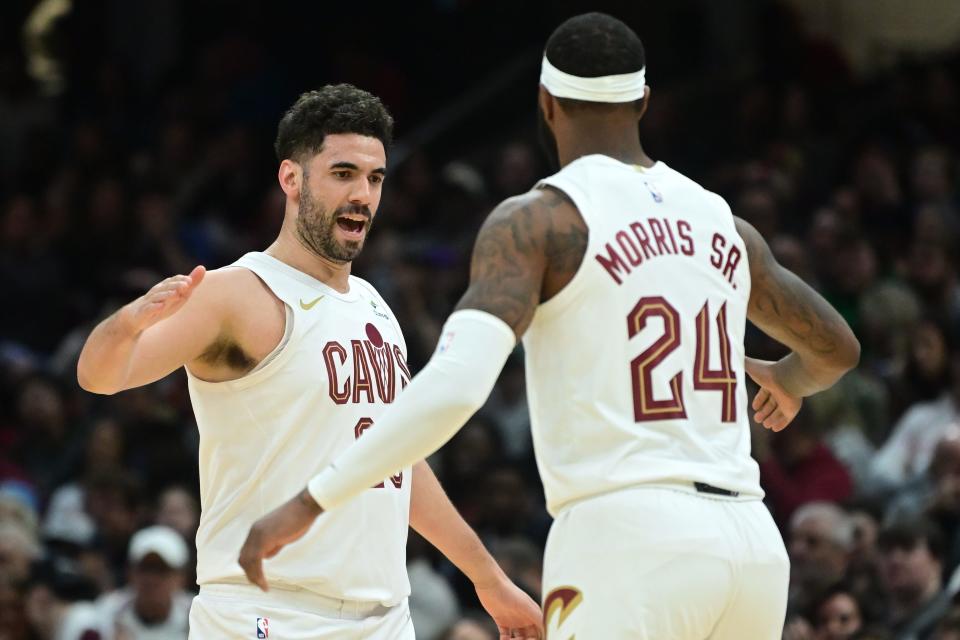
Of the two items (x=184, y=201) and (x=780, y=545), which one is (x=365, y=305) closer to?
(x=780, y=545)

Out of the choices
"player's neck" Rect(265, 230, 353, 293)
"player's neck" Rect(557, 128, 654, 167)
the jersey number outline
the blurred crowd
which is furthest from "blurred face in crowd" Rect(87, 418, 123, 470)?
the jersey number outline

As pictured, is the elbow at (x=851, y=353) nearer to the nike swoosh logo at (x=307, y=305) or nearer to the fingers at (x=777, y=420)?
the fingers at (x=777, y=420)

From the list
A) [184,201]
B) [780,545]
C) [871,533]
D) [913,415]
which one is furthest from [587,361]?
[184,201]

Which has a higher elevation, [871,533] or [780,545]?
[780,545]

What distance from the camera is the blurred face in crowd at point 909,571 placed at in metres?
9.48

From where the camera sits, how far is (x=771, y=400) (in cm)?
548

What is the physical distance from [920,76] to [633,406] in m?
11.1

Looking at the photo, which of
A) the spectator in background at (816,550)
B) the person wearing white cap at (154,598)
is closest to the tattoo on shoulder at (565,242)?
the spectator in background at (816,550)

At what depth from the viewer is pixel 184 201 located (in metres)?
15.9

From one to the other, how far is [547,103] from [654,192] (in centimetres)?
41

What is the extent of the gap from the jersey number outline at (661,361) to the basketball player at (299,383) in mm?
1282

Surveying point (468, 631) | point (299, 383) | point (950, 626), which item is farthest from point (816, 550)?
point (299, 383)

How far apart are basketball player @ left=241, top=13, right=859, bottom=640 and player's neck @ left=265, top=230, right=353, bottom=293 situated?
4.60 ft

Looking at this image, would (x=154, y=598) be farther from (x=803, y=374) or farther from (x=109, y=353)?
(x=803, y=374)
